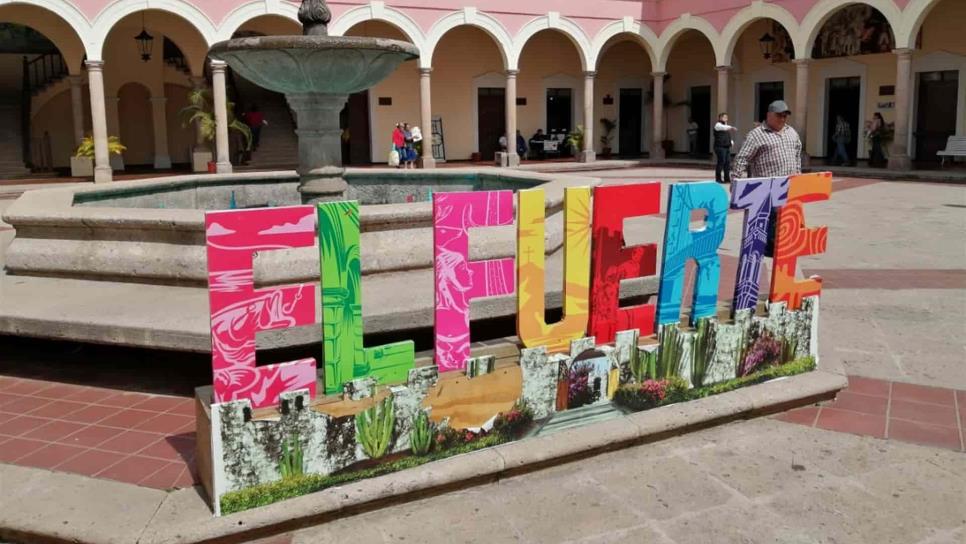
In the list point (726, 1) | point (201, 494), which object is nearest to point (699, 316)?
point (201, 494)

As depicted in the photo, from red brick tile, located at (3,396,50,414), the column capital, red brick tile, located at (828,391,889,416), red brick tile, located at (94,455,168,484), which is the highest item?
the column capital

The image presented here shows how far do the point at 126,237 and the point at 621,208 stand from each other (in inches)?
134

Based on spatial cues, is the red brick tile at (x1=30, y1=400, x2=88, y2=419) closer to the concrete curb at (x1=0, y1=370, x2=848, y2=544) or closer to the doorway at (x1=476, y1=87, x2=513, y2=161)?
the concrete curb at (x1=0, y1=370, x2=848, y2=544)

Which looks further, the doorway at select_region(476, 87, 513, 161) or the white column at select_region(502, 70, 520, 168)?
the doorway at select_region(476, 87, 513, 161)

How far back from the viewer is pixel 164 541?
3066 millimetres

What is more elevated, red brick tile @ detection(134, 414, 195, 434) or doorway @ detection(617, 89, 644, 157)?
doorway @ detection(617, 89, 644, 157)

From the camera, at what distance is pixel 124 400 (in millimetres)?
4746

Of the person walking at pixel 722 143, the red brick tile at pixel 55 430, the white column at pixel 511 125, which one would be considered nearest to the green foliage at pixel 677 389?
the red brick tile at pixel 55 430

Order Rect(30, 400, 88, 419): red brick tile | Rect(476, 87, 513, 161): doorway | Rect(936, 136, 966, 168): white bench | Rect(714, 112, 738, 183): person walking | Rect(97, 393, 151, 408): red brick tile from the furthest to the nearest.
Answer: Rect(476, 87, 513, 161): doorway < Rect(936, 136, 966, 168): white bench < Rect(714, 112, 738, 183): person walking < Rect(97, 393, 151, 408): red brick tile < Rect(30, 400, 88, 419): red brick tile

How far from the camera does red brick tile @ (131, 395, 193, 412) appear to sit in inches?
182

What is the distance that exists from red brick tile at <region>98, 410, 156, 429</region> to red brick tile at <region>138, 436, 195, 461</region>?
339 millimetres

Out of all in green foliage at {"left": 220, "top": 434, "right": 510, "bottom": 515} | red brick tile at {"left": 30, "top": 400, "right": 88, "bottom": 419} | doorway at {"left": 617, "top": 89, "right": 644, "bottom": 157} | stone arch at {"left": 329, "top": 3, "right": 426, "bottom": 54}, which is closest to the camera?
green foliage at {"left": 220, "top": 434, "right": 510, "bottom": 515}

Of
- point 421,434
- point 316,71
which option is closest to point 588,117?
point 316,71

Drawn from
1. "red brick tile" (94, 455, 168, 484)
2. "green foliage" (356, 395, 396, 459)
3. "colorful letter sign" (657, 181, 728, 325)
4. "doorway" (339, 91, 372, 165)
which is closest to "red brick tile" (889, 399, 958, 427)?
"colorful letter sign" (657, 181, 728, 325)
